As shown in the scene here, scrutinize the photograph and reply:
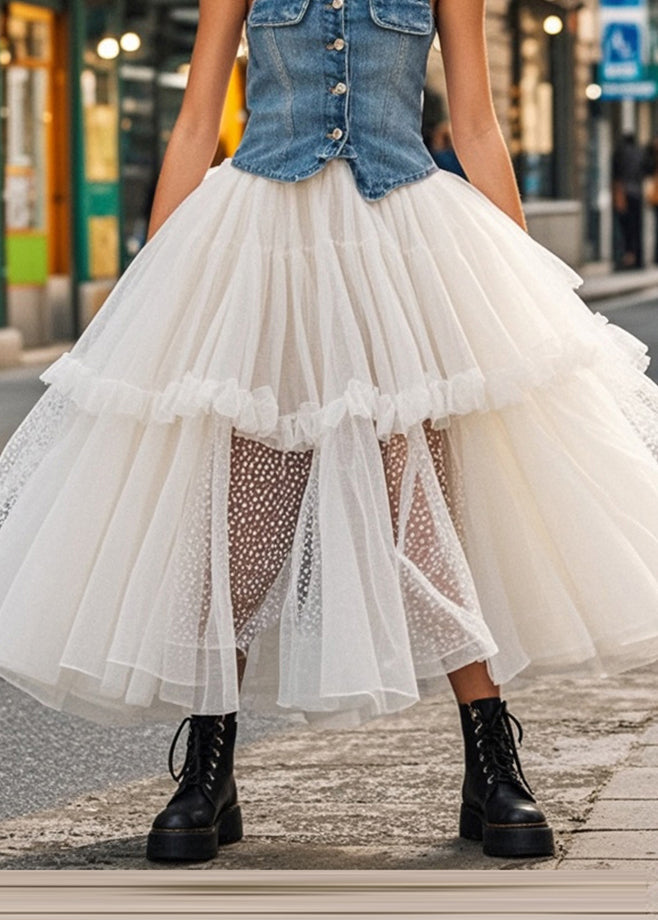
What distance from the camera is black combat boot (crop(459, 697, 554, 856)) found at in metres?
3.75

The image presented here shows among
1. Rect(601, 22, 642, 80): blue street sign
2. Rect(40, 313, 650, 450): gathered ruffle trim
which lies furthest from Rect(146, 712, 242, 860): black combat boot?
Rect(601, 22, 642, 80): blue street sign

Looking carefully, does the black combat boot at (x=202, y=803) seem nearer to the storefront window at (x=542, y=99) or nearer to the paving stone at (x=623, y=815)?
the paving stone at (x=623, y=815)

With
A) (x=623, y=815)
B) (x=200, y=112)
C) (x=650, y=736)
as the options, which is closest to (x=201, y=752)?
(x=623, y=815)

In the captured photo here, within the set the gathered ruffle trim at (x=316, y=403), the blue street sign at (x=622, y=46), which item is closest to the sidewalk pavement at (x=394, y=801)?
the gathered ruffle trim at (x=316, y=403)

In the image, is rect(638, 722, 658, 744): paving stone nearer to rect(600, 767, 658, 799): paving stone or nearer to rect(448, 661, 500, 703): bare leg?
rect(600, 767, 658, 799): paving stone

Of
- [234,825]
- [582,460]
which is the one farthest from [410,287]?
[234,825]

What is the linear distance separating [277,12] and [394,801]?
1499 millimetres

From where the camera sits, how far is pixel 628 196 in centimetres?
3269

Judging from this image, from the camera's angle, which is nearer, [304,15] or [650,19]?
[304,15]

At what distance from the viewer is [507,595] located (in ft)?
12.5

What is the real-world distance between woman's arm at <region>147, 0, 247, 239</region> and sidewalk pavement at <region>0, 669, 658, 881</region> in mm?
1094

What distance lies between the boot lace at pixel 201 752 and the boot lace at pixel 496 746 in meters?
0.45

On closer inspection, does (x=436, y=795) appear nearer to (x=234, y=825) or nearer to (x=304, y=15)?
(x=234, y=825)
